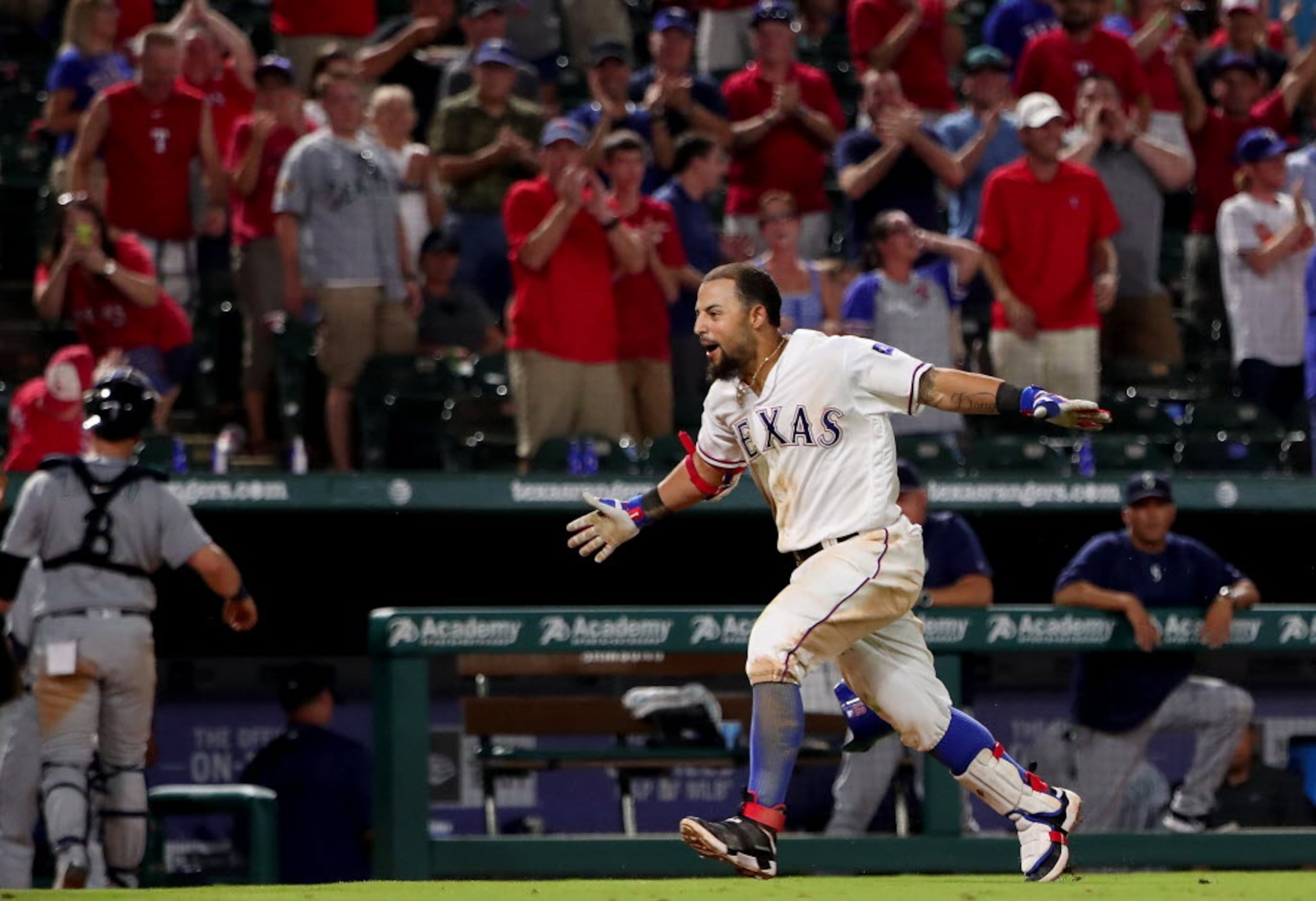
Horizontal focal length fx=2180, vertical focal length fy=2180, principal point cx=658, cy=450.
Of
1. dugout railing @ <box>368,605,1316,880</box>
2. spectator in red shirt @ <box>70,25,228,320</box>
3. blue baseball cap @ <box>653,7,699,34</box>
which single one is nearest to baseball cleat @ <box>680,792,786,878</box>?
dugout railing @ <box>368,605,1316,880</box>

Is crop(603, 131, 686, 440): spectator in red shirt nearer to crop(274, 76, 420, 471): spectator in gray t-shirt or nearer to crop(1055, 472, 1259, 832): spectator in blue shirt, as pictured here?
crop(274, 76, 420, 471): spectator in gray t-shirt

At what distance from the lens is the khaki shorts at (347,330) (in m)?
9.39

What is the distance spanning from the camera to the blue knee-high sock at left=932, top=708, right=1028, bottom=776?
5.54 m

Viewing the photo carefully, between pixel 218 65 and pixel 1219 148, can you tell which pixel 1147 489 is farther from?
pixel 218 65

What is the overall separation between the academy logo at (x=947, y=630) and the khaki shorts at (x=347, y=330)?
10.2 feet

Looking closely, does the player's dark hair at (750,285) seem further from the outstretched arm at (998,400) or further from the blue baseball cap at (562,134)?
the blue baseball cap at (562,134)

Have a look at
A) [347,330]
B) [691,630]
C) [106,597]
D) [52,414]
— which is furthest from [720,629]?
[52,414]

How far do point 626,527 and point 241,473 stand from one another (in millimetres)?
3370

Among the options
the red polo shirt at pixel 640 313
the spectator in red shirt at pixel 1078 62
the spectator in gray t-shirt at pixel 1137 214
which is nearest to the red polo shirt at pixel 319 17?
the red polo shirt at pixel 640 313

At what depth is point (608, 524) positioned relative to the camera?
5.72m

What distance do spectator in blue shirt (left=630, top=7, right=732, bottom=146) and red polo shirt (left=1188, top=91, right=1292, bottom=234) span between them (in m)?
2.57

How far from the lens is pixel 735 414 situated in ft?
18.4

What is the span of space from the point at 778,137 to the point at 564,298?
196 cm

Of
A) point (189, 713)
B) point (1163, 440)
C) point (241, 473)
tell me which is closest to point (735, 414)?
point (241, 473)
